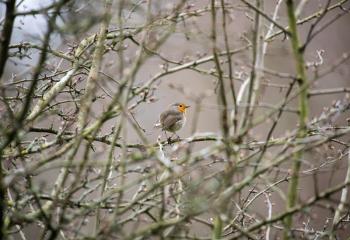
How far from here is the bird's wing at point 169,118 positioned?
5.79 meters

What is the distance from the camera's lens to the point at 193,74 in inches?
393

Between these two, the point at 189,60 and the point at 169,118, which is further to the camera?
the point at 169,118

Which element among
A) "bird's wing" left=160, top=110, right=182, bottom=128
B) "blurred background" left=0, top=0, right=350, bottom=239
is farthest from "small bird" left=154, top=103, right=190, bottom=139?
"blurred background" left=0, top=0, right=350, bottom=239

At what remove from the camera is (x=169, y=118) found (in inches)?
229

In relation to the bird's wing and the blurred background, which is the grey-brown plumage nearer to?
the bird's wing

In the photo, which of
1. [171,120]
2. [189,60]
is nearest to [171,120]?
[171,120]

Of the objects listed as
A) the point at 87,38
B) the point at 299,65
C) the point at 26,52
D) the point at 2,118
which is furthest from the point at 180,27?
the point at 87,38

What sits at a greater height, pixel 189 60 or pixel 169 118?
pixel 169 118

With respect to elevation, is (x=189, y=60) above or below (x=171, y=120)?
below

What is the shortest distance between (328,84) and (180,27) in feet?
26.8

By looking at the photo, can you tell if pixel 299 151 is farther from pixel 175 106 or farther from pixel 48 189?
pixel 175 106

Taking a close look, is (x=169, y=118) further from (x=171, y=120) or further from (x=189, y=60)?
(x=189, y=60)

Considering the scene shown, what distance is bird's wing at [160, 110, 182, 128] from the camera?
5785mm

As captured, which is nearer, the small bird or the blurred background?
the blurred background
